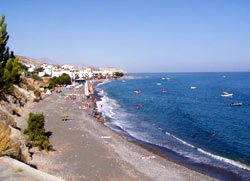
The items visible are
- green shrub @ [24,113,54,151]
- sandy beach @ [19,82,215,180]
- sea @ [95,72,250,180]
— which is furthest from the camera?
sea @ [95,72,250,180]

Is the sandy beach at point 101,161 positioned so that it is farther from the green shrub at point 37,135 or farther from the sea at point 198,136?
the sea at point 198,136

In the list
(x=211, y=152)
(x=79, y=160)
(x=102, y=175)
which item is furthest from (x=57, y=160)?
(x=211, y=152)

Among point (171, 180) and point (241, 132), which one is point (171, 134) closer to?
point (241, 132)

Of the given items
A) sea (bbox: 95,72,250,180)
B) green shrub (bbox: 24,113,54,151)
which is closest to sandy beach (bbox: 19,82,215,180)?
green shrub (bbox: 24,113,54,151)

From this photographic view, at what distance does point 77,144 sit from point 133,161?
4.84 m

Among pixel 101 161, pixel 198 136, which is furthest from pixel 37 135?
pixel 198 136

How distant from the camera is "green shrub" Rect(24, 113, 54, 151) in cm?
1505

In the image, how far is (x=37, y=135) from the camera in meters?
16.2

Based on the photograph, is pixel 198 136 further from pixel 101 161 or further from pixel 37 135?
pixel 37 135

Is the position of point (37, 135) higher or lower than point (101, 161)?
higher

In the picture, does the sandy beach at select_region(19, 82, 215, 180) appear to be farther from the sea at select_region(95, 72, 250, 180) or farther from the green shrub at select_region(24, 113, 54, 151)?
the sea at select_region(95, 72, 250, 180)

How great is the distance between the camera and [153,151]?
Answer: 1867 cm

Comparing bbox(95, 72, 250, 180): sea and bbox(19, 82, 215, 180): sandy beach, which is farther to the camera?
bbox(95, 72, 250, 180): sea

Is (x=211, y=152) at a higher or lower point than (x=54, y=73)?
lower
